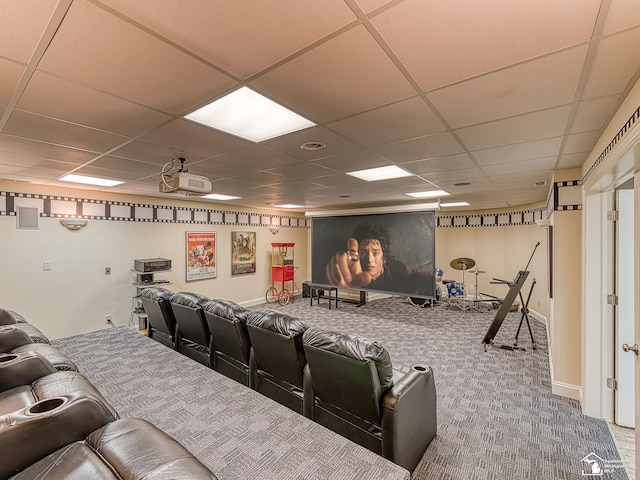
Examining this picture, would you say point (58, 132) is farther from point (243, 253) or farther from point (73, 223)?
point (243, 253)

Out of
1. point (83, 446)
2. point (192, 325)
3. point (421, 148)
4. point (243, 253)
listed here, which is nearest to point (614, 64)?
point (421, 148)

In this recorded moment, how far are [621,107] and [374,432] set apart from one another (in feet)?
8.39

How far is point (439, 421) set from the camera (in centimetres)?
279

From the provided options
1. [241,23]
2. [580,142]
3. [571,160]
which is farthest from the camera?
[571,160]

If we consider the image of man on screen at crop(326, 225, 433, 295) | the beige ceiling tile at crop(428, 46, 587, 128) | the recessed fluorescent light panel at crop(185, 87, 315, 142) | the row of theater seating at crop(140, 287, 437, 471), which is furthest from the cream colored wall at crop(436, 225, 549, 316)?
the recessed fluorescent light panel at crop(185, 87, 315, 142)

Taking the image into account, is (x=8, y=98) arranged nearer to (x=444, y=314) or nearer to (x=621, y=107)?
(x=621, y=107)

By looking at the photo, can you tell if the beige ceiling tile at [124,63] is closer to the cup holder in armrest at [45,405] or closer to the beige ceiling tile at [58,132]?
the beige ceiling tile at [58,132]

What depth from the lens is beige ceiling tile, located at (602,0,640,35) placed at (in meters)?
1.03

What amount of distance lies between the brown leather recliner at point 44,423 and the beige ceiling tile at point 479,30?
5.74 feet

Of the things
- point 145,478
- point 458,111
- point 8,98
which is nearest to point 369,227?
point 458,111

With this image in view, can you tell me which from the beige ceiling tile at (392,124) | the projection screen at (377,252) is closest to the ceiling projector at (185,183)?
the beige ceiling tile at (392,124)

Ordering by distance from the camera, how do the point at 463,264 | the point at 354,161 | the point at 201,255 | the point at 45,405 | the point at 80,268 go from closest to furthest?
the point at 45,405 < the point at 354,161 < the point at 80,268 < the point at 201,255 < the point at 463,264

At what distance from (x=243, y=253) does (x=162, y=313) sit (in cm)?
413

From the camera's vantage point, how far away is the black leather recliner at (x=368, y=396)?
1.90 metres
